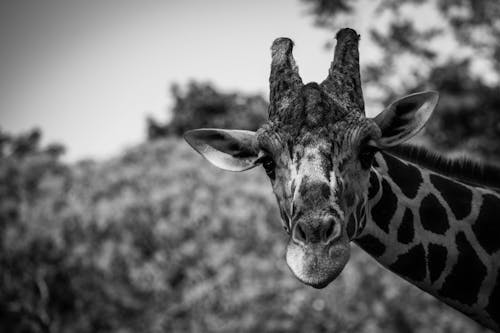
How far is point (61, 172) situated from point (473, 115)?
70.7 feet

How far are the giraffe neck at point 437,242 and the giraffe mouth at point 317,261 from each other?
860mm

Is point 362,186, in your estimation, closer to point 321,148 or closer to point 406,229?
point 321,148

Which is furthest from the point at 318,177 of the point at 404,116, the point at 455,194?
the point at 455,194

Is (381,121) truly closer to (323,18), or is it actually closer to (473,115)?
(323,18)

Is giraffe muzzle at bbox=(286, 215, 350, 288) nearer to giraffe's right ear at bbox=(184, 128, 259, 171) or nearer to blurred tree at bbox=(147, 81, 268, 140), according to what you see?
giraffe's right ear at bbox=(184, 128, 259, 171)

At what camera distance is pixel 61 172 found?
2794cm

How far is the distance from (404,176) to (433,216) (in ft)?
1.35

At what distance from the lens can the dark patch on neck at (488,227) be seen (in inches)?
161

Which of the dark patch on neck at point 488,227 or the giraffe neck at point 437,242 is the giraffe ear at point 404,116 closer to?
the giraffe neck at point 437,242

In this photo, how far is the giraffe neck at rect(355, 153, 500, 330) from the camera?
399 centimetres

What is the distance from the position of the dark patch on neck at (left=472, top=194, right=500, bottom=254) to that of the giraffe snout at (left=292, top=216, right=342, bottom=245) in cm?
170

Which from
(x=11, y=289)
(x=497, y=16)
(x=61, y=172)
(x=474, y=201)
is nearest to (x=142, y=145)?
(x=61, y=172)

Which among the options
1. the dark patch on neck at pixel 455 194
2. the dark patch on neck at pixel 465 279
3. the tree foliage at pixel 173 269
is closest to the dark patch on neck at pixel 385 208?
the dark patch on neck at pixel 455 194

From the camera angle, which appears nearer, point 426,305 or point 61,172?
point 426,305
